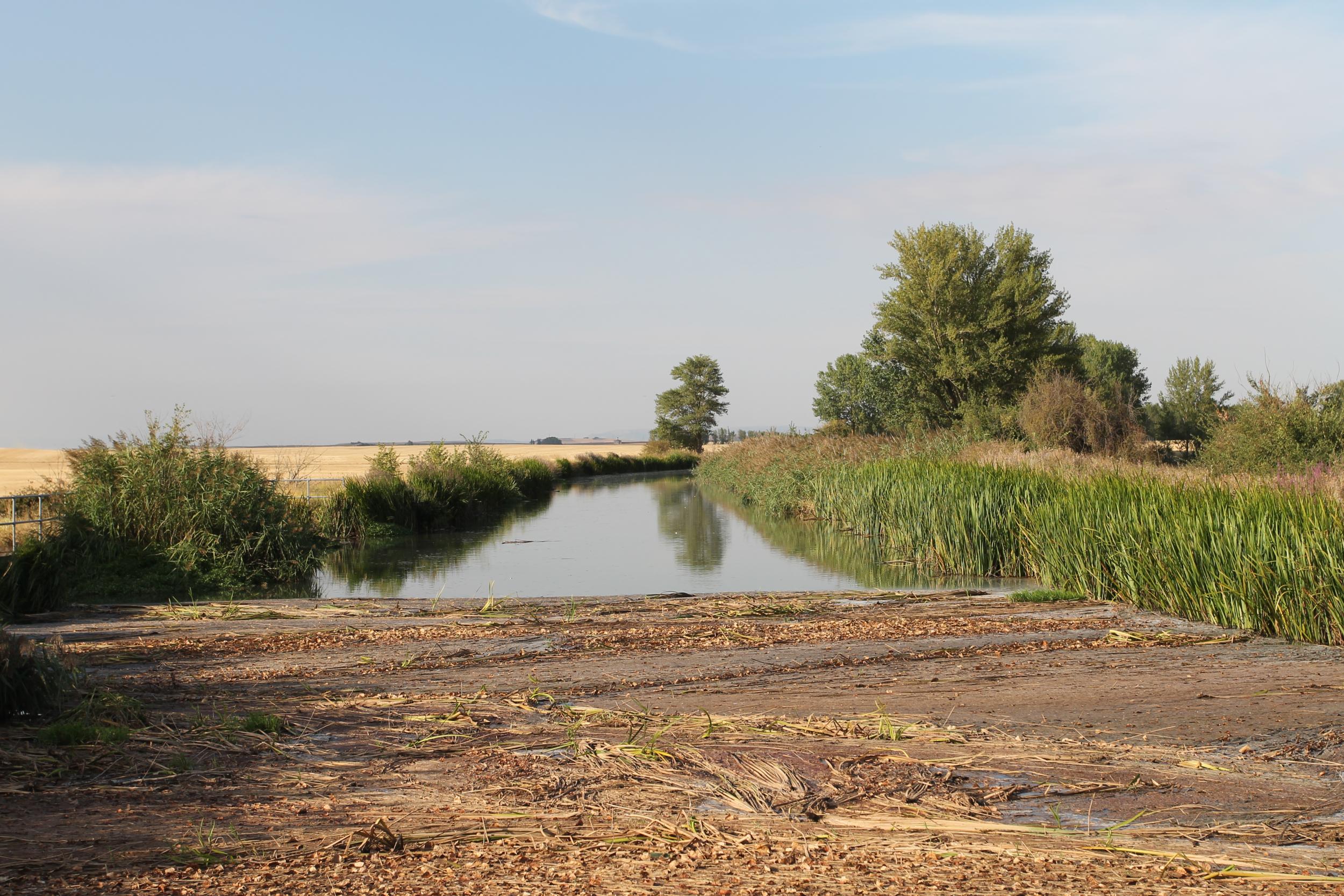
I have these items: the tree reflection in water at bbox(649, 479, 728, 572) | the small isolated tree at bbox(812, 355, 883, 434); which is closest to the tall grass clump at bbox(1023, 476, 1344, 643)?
the tree reflection in water at bbox(649, 479, 728, 572)

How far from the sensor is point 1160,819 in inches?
177

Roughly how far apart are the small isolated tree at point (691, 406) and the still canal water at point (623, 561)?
5484cm

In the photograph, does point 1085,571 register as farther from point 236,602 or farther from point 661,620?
point 236,602

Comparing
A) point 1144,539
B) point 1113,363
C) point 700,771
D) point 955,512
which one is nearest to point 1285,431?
point 955,512

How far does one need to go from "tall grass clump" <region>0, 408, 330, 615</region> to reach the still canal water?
4.14ft

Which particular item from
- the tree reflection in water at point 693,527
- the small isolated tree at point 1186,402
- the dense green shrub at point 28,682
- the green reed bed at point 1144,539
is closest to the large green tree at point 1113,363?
the small isolated tree at point 1186,402

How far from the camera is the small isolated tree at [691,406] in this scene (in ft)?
290

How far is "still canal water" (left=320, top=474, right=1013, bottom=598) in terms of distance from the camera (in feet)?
53.4

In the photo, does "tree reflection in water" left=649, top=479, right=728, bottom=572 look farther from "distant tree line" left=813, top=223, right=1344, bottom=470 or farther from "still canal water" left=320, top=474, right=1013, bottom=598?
"distant tree line" left=813, top=223, right=1344, bottom=470

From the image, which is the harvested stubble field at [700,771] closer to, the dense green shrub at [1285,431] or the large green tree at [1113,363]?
the dense green shrub at [1285,431]

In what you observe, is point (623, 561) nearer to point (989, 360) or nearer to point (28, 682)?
point (28, 682)

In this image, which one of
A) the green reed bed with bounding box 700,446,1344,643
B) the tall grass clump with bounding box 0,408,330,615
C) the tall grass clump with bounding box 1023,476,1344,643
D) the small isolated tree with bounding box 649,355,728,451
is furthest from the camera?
the small isolated tree with bounding box 649,355,728,451

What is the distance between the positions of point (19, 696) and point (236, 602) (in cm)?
690

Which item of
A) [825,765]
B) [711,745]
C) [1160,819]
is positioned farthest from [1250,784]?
[711,745]
